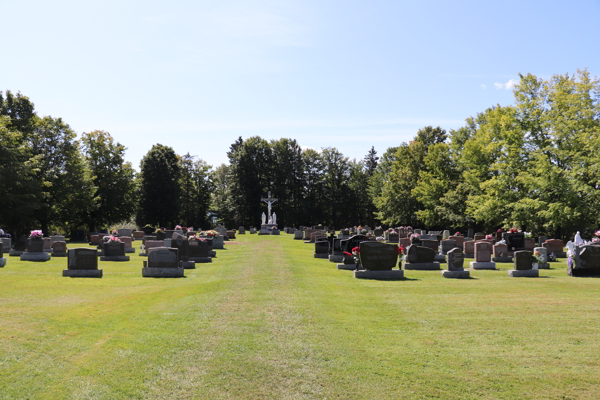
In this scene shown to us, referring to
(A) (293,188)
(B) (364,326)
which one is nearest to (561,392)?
(B) (364,326)

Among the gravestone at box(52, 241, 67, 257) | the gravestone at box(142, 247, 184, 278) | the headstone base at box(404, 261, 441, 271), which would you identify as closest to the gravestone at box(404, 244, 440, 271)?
the headstone base at box(404, 261, 441, 271)

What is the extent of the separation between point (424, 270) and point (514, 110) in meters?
22.9

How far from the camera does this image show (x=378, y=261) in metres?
17.7

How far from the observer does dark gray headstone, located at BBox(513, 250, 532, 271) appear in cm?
1884

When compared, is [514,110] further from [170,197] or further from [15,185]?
[170,197]

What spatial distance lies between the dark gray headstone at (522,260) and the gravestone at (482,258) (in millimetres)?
2703

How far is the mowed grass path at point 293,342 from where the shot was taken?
6.23 metres

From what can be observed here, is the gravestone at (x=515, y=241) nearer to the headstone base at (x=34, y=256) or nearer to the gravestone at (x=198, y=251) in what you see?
the gravestone at (x=198, y=251)

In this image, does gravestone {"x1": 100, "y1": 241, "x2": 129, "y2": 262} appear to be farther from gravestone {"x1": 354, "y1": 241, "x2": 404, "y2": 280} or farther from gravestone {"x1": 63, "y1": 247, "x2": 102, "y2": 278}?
gravestone {"x1": 354, "y1": 241, "x2": 404, "y2": 280}

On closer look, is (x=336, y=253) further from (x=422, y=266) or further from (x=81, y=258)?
(x=81, y=258)

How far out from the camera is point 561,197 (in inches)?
1278

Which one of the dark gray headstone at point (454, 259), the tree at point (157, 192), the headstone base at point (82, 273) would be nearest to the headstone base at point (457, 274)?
the dark gray headstone at point (454, 259)

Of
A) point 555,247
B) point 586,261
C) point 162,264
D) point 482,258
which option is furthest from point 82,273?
point 555,247

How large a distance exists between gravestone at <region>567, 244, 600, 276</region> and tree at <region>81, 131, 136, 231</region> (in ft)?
158
